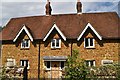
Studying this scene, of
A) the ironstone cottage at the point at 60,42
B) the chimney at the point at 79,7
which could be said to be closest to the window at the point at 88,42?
the ironstone cottage at the point at 60,42

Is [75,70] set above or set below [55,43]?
below

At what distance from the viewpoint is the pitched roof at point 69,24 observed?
1471 inches

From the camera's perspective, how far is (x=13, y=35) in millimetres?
41094

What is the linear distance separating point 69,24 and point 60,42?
162 inches

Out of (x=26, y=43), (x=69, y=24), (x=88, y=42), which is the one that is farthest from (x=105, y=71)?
(x=26, y=43)

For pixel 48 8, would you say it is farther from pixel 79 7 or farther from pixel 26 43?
pixel 26 43

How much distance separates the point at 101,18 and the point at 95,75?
16.0 meters

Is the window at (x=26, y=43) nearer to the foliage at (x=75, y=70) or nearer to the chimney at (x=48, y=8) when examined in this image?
the chimney at (x=48, y=8)

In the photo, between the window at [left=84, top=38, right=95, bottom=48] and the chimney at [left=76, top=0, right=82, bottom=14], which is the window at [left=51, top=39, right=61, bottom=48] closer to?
the window at [left=84, top=38, right=95, bottom=48]

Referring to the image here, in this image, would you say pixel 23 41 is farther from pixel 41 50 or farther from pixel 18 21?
pixel 18 21

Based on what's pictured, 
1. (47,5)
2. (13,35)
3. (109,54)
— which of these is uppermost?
(47,5)

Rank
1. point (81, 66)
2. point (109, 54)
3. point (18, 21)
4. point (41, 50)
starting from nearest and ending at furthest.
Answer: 1. point (81, 66)
2. point (109, 54)
3. point (41, 50)
4. point (18, 21)

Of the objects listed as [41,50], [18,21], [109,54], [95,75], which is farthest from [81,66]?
[18,21]

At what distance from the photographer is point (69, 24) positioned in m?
40.2
